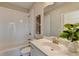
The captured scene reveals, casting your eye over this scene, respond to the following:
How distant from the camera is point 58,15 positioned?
5.57 ft

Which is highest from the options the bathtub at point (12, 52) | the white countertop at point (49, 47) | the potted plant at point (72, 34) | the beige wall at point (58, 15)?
the beige wall at point (58, 15)

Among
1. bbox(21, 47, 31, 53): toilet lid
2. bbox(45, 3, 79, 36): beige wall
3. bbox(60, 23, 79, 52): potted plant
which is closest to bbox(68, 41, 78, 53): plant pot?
bbox(60, 23, 79, 52): potted plant

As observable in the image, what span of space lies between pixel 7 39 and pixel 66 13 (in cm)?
93

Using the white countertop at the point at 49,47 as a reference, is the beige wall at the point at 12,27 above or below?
above

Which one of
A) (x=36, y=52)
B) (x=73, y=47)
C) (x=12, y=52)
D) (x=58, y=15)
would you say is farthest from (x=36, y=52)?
(x=58, y=15)

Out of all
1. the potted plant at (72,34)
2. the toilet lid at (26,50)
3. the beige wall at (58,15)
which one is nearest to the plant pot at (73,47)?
the potted plant at (72,34)

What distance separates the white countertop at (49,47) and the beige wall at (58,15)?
6.6 inches

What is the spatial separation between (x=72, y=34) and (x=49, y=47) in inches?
14.3

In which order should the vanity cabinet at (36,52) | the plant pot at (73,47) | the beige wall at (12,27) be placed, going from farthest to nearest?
the beige wall at (12,27) < the vanity cabinet at (36,52) < the plant pot at (73,47)

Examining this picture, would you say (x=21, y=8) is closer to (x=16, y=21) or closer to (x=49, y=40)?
(x=16, y=21)

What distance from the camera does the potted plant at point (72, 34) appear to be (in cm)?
144

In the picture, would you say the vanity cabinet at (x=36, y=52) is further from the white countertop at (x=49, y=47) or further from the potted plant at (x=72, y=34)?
the potted plant at (x=72, y=34)

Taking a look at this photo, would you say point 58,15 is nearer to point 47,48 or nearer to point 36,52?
point 47,48

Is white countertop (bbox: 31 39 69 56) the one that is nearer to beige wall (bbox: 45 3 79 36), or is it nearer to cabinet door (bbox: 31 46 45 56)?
cabinet door (bbox: 31 46 45 56)
